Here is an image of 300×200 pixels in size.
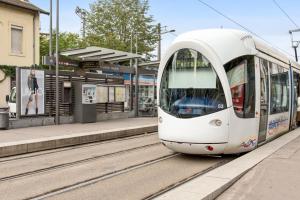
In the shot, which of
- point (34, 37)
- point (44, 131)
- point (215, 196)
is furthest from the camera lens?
point (34, 37)

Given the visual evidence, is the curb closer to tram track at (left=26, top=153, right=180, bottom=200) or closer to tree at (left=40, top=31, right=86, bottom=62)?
tram track at (left=26, top=153, right=180, bottom=200)

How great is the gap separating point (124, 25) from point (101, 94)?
29.4 meters

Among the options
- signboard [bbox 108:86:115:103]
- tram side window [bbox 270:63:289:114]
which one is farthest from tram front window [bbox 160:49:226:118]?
signboard [bbox 108:86:115:103]

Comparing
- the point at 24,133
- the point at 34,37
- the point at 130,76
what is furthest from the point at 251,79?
the point at 34,37

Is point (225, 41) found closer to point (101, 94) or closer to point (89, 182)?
point (89, 182)

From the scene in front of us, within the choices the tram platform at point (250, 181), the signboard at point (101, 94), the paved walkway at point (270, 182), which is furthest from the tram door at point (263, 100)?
the signboard at point (101, 94)

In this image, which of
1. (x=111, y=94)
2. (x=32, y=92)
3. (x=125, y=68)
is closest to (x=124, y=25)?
(x=125, y=68)

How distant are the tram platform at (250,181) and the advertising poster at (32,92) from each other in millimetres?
10685

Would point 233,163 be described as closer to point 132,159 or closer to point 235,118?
point 235,118

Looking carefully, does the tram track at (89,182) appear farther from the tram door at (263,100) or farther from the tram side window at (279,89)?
the tram side window at (279,89)

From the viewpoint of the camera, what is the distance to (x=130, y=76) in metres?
28.3

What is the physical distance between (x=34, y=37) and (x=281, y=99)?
21.4 m

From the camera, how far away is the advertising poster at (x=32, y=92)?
18.4 m

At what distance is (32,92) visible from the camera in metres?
18.8
